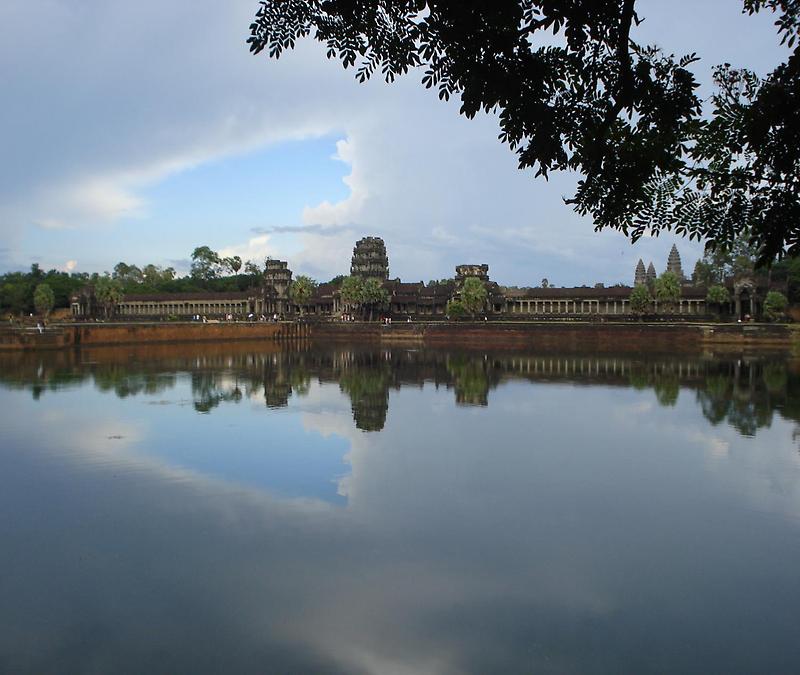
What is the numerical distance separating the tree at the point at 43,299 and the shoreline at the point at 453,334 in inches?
1150

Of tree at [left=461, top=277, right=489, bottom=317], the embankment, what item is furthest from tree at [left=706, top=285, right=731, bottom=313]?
the embankment

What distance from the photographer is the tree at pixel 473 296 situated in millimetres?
71750

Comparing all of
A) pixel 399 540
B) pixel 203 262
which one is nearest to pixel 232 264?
pixel 203 262

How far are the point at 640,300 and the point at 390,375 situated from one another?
1643 inches

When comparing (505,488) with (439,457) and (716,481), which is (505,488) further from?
(716,481)

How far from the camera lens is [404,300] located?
83500 mm

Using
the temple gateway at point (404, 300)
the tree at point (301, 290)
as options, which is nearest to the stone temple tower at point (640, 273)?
the temple gateway at point (404, 300)

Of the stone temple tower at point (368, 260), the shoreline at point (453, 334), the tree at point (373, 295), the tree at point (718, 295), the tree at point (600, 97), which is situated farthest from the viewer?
the stone temple tower at point (368, 260)

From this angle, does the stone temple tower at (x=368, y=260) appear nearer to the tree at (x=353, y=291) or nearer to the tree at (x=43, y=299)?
the tree at (x=353, y=291)

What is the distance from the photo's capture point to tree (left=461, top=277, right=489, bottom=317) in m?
71.8

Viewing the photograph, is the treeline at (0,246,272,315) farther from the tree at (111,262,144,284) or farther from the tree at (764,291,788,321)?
the tree at (764,291,788,321)

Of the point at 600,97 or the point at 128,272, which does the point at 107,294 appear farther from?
the point at 600,97

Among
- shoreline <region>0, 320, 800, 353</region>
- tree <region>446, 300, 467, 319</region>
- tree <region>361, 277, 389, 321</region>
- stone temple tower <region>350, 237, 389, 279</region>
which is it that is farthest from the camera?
stone temple tower <region>350, 237, 389, 279</region>

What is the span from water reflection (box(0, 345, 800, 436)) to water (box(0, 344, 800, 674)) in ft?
7.48
